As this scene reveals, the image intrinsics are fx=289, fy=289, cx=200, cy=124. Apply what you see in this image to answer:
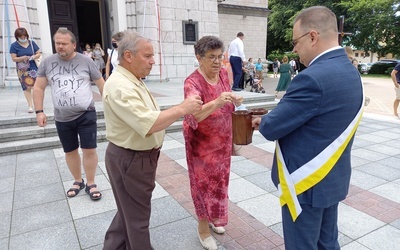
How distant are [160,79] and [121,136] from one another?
1073 centimetres

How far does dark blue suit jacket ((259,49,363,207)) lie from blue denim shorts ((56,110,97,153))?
2.31 m

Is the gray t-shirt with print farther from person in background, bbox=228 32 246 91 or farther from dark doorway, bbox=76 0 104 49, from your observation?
dark doorway, bbox=76 0 104 49

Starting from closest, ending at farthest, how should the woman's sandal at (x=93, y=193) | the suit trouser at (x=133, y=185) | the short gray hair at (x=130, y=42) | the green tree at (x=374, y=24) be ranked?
the short gray hair at (x=130, y=42) < the suit trouser at (x=133, y=185) < the woman's sandal at (x=93, y=193) < the green tree at (x=374, y=24)

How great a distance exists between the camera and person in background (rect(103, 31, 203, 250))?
5.74 ft

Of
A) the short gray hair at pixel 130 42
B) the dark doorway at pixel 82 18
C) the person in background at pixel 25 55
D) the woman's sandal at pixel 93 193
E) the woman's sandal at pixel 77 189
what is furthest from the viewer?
the dark doorway at pixel 82 18

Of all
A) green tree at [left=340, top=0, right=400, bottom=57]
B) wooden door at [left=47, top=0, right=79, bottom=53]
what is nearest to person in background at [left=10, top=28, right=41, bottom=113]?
wooden door at [left=47, top=0, right=79, bottom=53]

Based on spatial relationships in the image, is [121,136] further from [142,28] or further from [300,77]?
[142,28]

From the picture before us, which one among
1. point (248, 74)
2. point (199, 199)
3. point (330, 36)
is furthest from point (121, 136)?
point (248, 74)

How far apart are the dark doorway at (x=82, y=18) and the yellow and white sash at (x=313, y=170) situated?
11.9m

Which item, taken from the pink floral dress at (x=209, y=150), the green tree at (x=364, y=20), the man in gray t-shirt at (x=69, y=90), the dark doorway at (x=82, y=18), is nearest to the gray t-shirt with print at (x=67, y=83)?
the man in gray t-shirt at (x=69, y=90)

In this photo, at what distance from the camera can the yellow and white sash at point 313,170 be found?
1.56m

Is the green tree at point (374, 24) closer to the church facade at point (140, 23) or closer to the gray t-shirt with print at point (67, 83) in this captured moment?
the church facade at point (140, 23)

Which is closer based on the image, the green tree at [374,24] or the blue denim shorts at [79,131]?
the blue denim shorts at [79,131]

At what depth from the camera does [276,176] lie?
1.85 meters
